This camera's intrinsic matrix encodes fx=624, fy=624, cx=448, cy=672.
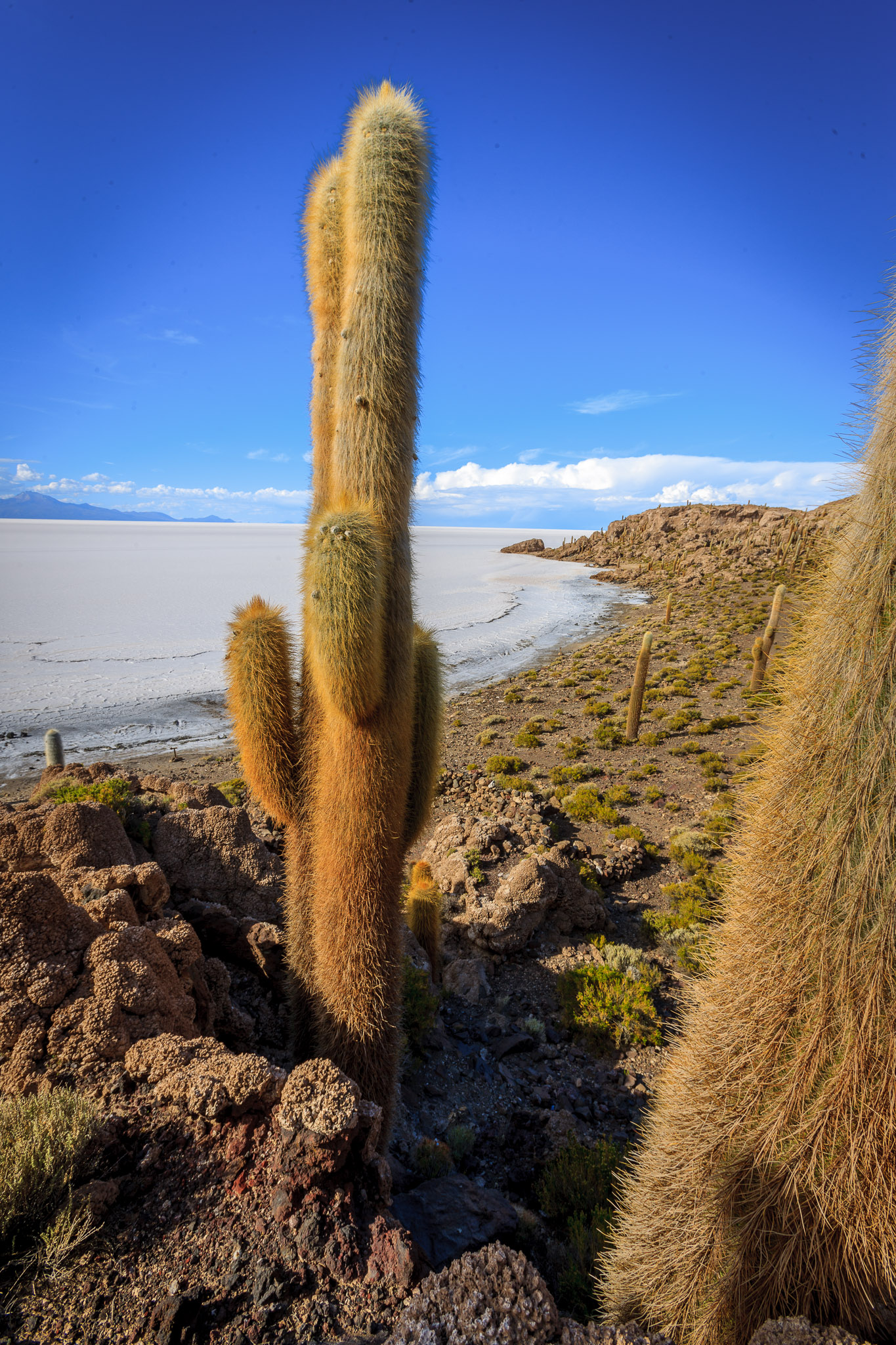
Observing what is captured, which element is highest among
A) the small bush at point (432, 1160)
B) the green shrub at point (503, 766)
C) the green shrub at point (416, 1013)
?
the small bush at point (432, 1160)

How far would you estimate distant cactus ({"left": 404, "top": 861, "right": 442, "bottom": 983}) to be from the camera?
697cm

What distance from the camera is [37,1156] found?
7.57 ft

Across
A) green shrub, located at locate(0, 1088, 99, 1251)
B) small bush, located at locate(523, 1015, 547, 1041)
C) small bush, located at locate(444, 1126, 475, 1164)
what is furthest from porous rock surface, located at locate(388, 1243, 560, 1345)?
small bush, located at locate(523, 1015, 547, 1041)

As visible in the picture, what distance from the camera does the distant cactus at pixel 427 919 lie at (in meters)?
6.97

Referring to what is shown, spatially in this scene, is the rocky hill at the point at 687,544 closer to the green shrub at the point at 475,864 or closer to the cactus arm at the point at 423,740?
the green shrub at the point at 475,864

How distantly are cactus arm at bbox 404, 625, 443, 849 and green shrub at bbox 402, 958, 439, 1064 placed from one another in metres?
1.88

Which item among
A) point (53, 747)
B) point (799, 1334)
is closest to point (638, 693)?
point (53, 747)

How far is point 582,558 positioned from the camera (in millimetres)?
85438

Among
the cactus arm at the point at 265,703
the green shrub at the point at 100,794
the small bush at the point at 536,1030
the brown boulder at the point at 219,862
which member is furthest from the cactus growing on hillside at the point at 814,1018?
the green shrub at the point at 100,794

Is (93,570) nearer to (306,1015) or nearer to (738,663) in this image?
(738,663)

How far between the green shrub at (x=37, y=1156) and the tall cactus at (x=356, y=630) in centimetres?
167

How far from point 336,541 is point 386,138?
8.34ft

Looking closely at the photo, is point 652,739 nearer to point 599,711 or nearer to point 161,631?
point 599,711

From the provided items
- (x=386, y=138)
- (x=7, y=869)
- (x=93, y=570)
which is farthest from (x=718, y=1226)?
(x=93, y=570)
